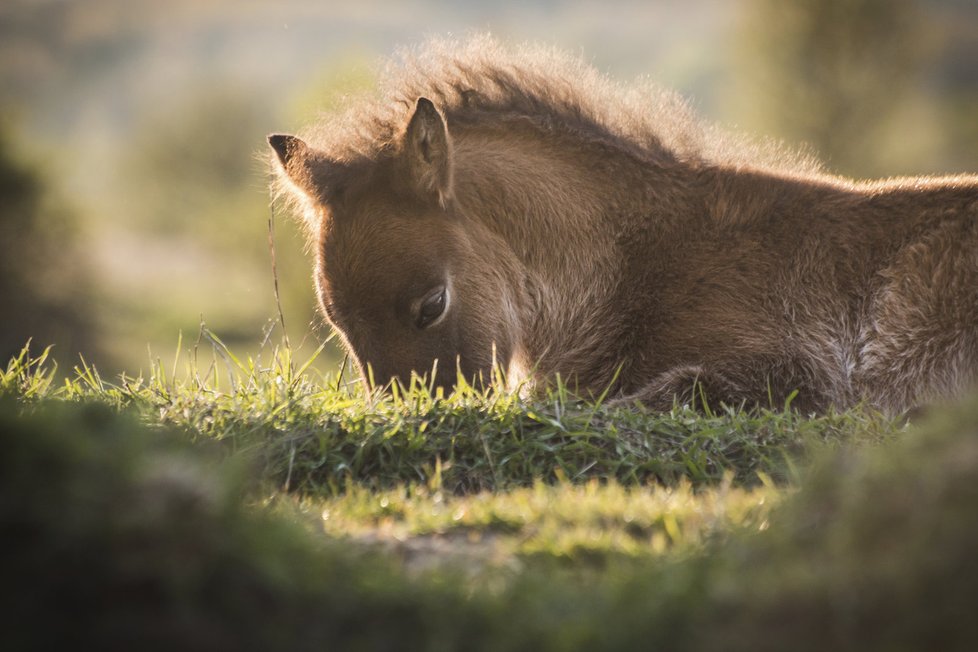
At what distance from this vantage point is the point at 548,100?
6.45 metres

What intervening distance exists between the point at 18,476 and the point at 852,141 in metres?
31.2

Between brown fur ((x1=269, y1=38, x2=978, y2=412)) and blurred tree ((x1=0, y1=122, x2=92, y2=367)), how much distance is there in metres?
17.3

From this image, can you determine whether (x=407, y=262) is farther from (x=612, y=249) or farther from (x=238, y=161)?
(x=238, y=161)

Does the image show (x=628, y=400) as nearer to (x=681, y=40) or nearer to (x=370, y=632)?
(x=370, y=632)

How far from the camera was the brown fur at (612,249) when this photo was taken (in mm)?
5574

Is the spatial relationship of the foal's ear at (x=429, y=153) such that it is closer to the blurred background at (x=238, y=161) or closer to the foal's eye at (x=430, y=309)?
the foal's eye at (x=430, y=309)

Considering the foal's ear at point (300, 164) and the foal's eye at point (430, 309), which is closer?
the foal's eye at point (430, 309)

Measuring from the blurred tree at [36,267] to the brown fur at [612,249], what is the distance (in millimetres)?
17285

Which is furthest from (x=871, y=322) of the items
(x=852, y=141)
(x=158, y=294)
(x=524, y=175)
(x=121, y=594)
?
(x=158, y=294)

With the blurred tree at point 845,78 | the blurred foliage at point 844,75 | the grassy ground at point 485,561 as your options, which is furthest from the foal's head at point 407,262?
the blurred tree at point 845,78

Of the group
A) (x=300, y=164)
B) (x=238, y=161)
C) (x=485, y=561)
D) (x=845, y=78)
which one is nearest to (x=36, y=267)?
(x=300, y=164)

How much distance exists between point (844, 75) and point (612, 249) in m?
27.5

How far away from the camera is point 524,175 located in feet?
20.2

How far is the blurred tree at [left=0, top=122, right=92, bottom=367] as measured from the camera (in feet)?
70.2
